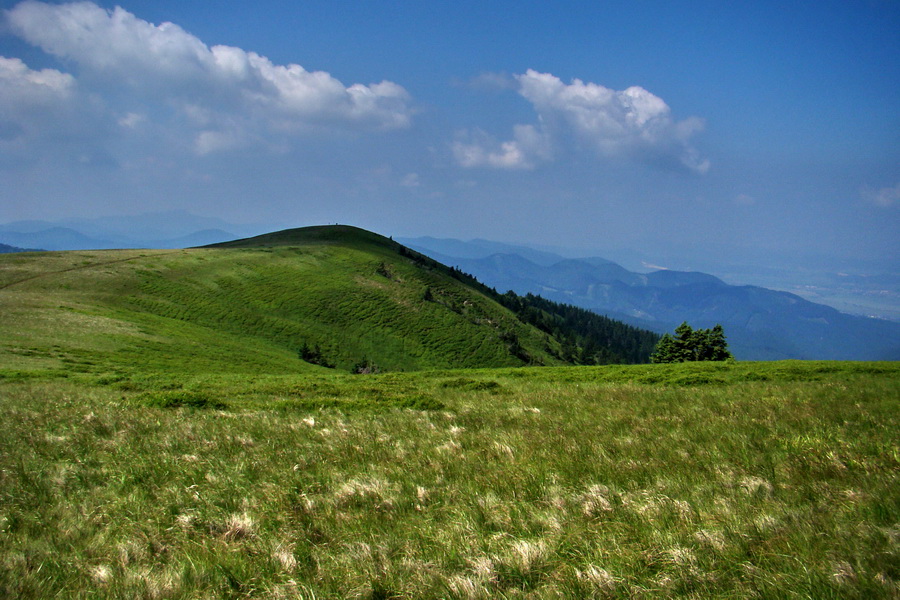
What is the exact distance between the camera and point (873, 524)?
3.54 m

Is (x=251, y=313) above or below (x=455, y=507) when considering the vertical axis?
below

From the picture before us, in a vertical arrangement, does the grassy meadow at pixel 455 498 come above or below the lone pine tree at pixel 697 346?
below

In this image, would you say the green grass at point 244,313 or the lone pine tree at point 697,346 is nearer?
the green grass at point 244,313

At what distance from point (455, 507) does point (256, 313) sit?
3772 inches

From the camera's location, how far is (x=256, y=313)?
297ft

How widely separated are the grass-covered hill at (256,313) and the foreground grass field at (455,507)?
108 ft

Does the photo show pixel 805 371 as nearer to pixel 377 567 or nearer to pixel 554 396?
pixel 554 396

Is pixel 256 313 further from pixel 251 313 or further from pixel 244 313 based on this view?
pixel 244 313

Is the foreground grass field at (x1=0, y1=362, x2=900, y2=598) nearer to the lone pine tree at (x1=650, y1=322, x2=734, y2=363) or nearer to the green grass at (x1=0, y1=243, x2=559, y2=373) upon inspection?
the green grass at (x1=0, y1=243, x2=559, y2=373)

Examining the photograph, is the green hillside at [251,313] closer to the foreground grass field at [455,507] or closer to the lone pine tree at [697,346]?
the foreground grass field at [455,507]

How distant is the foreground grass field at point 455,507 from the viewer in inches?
125

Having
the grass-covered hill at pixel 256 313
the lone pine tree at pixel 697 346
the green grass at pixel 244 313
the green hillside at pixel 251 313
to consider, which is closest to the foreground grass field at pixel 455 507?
the green hillside at pixel 251 313

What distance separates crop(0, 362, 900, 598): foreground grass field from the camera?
316 centimetres

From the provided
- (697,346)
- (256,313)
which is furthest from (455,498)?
(256,313)
